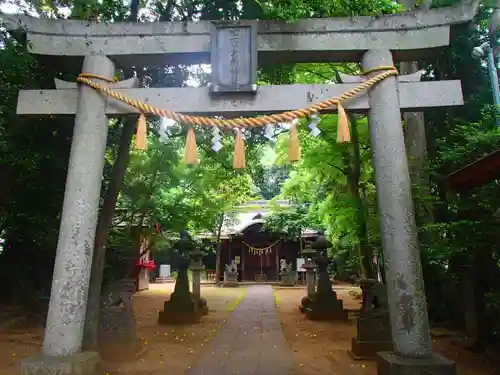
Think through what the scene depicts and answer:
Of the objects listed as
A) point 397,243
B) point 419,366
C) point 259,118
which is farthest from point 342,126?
point 419,366

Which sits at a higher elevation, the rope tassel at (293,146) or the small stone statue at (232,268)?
the rope tassel at (293,146)

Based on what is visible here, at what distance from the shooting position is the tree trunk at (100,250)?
20.0ft

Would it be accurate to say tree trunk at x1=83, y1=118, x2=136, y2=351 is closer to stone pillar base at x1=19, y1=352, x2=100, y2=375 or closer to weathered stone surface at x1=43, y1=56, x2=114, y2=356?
weathered stone surface at x1=43, y1=56, x2=114, y2=356

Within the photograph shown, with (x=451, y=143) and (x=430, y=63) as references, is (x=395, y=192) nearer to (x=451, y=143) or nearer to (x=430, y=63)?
(x=451, y=143)

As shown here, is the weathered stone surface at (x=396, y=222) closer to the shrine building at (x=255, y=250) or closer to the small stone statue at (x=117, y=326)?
the small stone statue at (x=117, y=326)

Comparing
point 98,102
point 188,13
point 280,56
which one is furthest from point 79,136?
point 188,13

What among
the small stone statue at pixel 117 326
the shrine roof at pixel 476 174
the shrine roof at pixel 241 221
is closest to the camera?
the shrine roof at pixel 476 174

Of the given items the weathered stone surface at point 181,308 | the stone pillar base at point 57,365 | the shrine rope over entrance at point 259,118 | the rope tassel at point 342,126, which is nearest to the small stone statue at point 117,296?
the stone pillar base at point 57,365

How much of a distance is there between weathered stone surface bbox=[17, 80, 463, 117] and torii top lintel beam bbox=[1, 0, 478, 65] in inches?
20.5

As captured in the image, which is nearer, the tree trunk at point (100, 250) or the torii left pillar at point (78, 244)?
the torii left pillar at point (78, 244)

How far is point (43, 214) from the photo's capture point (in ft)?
28.3

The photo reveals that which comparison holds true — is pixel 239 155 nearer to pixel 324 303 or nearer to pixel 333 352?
pixel 333 352

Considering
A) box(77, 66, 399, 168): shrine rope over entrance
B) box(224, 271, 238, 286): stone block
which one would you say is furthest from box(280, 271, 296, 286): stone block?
box(77, 66, 399, 168): shrine rope over entrance

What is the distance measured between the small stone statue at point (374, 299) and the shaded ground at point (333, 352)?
3.01ft
